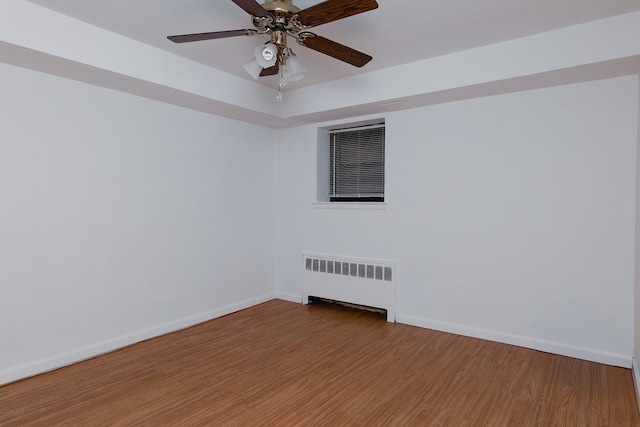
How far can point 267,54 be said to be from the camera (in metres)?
2.14

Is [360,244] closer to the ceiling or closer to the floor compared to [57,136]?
closer to the floor

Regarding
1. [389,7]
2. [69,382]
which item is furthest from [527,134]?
[69,382]

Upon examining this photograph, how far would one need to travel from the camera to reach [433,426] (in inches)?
82.6

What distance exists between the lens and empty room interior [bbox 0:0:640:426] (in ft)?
7.70

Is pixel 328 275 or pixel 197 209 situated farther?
pixel 328 275

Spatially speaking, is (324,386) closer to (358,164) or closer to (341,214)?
(341,214)

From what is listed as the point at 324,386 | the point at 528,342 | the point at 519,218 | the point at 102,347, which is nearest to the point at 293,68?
the point at 324,386

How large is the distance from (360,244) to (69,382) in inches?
112

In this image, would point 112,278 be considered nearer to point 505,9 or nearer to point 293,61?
point 293,61

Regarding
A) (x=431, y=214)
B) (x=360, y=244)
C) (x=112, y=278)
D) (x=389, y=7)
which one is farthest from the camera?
(x=360, y=244)

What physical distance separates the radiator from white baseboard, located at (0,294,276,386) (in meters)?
0.94

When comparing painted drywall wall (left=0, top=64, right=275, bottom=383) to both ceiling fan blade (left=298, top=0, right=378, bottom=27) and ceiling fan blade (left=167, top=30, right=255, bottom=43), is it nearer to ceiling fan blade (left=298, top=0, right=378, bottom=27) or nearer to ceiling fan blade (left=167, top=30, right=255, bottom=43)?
ceiling fan blade (left=167, top=30, right=255, bottom=43)

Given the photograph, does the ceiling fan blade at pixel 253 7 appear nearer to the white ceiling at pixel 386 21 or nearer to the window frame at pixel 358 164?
the white ceiling at pixel 386 21

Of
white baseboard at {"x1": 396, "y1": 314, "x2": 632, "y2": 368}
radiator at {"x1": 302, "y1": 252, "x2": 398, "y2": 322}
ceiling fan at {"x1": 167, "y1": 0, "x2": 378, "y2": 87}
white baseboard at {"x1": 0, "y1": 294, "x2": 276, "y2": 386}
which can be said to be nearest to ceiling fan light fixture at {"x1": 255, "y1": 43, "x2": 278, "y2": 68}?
ceiling fan at {"x1": 167, "y1": 0, "x2": 378, "y2": 87}
